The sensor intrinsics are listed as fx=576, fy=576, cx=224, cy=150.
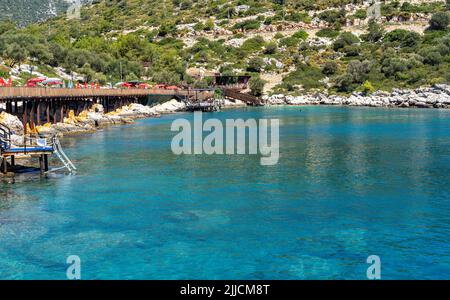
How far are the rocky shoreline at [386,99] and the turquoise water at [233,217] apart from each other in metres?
59.4

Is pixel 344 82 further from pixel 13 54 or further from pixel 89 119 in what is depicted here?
pixel 89 119

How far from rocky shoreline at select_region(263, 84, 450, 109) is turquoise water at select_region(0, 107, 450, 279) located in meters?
59.4

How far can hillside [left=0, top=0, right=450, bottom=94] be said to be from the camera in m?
111

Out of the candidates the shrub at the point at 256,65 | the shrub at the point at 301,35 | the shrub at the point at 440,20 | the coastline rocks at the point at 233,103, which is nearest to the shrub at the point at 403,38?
the shrub at the point at 440,20

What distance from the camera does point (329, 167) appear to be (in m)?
36.2

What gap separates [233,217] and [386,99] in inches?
3497

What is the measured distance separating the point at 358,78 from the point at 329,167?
294 feet

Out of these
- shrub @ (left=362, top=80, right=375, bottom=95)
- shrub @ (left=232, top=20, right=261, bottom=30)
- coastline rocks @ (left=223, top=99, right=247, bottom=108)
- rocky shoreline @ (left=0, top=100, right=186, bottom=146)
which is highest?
shrub @ (left=232, top=20, right=261, bottom=30)

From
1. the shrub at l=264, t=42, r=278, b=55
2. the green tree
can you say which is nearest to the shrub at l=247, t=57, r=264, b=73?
the shrub at l=264, t=42, r=278, b=55

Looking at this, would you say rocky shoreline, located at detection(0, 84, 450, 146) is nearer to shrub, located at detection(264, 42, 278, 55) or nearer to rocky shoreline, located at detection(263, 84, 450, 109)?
rocky shoreline, located at detection(263, 84, 450, 109)

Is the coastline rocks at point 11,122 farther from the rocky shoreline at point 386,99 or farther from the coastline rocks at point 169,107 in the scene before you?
the rocky shoreline at point 386,99

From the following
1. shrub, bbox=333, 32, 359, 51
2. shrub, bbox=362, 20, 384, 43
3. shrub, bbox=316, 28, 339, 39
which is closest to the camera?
shrub, bbox=333, 32, 359, 51

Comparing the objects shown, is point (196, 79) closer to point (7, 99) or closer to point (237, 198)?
point (7, 99)
